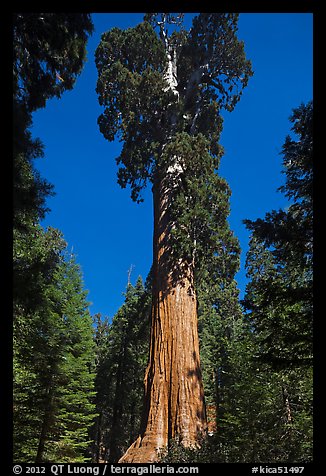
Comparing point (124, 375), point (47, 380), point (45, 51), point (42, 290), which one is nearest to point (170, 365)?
point (42, 290)

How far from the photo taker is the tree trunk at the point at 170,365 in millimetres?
6812

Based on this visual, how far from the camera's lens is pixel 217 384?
74.9ft

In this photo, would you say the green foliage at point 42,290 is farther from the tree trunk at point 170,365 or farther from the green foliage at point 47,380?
the tree trunk at point 170,365

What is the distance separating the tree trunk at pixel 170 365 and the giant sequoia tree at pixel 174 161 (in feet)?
0.07

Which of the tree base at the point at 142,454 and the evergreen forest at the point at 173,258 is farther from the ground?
the evergreen forest at the point at 173,258

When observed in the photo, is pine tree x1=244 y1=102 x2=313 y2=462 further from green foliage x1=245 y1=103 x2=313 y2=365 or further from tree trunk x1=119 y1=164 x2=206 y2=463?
tree trunk x1=119 y1=164 x2=206 y2=463

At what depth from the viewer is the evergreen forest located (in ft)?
16.3

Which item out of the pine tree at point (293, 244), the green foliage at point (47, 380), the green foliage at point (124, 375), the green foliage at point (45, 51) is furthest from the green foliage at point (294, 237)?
the green foliage at point (124, 375)

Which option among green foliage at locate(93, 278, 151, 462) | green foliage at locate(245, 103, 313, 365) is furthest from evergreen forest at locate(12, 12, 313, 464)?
green foliage at locate(93, 278, 151, 462)

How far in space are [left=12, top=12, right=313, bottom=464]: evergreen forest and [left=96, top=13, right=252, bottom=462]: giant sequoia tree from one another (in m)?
0.04

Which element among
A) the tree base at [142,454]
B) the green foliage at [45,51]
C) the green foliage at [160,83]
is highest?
the green foliage at [160,83]

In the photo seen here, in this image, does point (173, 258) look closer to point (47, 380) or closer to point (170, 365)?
point (170, 365)

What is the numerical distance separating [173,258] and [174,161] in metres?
2.82
